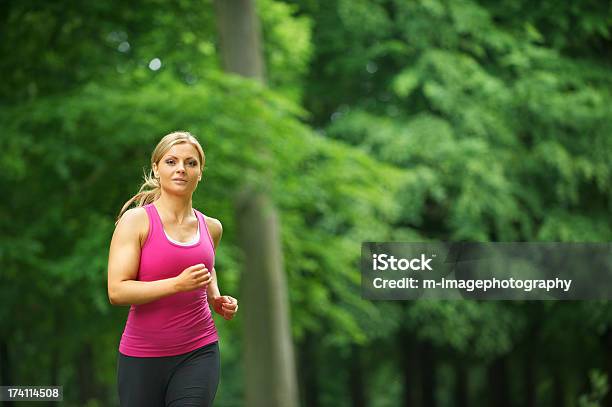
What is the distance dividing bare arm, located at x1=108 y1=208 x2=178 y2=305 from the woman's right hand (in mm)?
34

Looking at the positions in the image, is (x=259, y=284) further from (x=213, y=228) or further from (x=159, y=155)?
(x=159, y=155)

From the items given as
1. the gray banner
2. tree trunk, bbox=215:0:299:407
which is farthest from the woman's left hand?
tree trunk, bbox=215:0:299:407

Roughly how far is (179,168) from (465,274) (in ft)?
8.37

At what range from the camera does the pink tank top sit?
291 cm

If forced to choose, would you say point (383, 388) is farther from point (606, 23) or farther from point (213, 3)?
point (213, 3)

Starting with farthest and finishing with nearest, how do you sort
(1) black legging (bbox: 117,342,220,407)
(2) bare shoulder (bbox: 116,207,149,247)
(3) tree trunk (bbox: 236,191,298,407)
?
(3) tree trunk (bbox: 236,191,298,407), (1) black legging (bbox: 117,342,220,407), (2) bare shoulder (bbox: 116,207,149,247)

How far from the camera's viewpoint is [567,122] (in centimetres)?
1524

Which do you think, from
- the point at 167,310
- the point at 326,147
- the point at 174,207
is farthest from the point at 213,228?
the point at 326,147

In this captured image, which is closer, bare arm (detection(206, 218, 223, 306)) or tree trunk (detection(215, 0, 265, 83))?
bare arm (detection(206, 218, 223, 306))

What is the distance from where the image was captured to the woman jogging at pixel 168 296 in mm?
2898

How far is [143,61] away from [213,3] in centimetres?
132

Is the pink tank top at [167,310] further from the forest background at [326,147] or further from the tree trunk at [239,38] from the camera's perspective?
the tree trunk at [239,38]

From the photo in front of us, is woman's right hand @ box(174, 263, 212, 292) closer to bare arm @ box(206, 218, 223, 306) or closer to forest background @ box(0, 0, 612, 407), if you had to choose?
bare arm @ box(206, 218, 223, 306)

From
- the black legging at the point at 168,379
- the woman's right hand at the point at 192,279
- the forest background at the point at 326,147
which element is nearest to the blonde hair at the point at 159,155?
the woman's right hand at the point at 192,279
